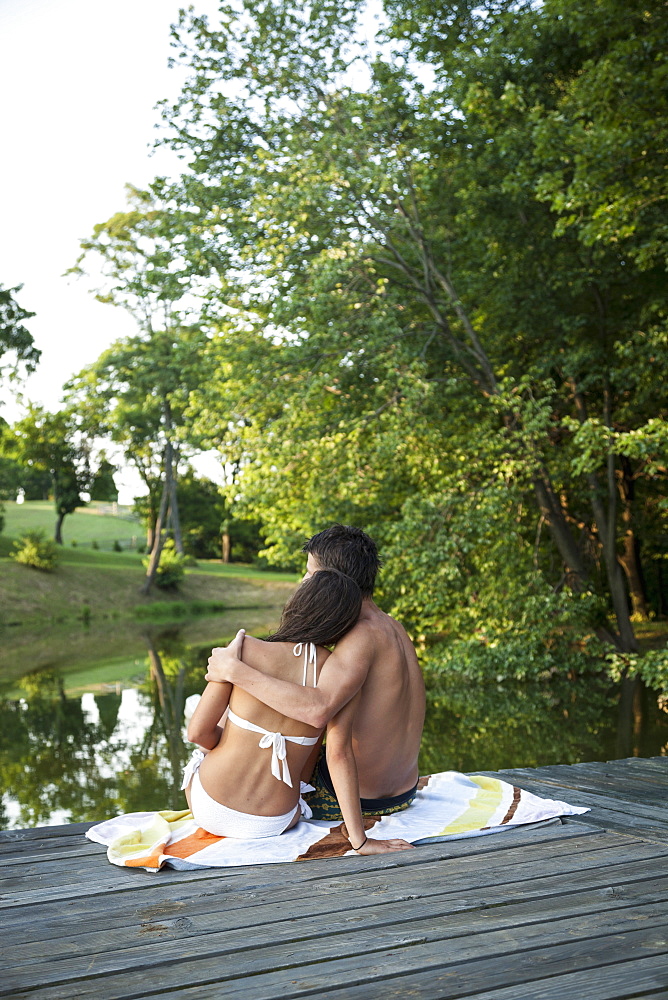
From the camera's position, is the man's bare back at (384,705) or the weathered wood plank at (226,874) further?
the man's bare back at (384,705)

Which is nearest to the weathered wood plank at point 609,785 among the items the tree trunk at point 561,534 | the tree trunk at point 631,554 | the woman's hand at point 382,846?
the woman's hand at point 382,846

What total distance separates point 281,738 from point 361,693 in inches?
18.0

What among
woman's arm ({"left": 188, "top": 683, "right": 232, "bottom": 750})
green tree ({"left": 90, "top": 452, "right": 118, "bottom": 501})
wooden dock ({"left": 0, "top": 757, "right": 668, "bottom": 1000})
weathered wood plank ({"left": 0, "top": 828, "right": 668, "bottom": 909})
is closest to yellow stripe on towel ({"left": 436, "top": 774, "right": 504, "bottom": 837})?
wooden dock ({"left": 0, "top": 757, "right": 668, "bottom": 1000})

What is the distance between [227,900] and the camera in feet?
9.75

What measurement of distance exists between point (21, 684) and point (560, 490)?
10.1m

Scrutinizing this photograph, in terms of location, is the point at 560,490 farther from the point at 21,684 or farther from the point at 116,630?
the point at 116,630

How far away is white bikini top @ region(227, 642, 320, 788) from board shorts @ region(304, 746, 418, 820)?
1.24 feet

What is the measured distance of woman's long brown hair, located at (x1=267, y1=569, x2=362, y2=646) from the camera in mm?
3529

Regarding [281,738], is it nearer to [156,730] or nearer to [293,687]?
[293,687]

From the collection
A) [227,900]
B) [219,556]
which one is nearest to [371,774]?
[227,900]

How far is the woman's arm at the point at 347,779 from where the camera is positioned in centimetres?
345

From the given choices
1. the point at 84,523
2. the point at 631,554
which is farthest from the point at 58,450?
the point at 631,554

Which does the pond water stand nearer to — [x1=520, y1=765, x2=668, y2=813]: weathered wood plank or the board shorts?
[x1=520, y1=765, x2=668, y2=813]: weathered wood plank

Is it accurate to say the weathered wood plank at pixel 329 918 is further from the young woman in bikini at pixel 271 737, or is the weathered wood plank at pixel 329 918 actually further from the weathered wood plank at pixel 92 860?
the young woman in bikini at pixel 271 737
